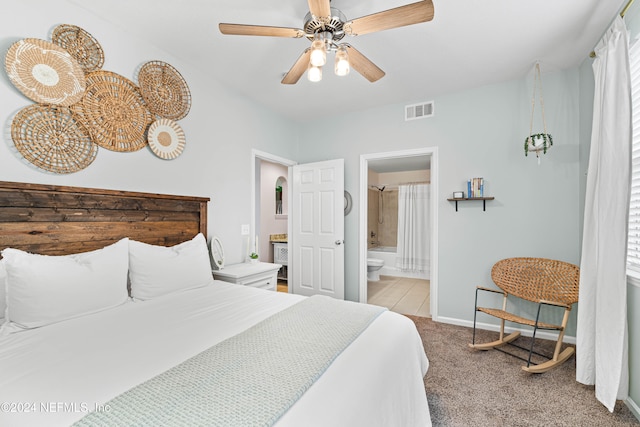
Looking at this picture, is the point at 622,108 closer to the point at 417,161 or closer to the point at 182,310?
the point at 182,310

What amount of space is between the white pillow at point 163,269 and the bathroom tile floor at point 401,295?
2.64 meters

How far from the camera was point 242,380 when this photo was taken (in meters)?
0.97

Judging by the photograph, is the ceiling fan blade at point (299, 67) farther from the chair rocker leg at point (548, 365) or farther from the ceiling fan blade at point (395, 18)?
the chair rocker leg at point (548, 365)

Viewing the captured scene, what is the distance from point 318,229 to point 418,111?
198 centimetres

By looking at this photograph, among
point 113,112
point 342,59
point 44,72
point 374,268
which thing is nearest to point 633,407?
point 342,59

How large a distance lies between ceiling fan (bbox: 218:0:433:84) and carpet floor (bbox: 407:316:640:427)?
230 centimetres

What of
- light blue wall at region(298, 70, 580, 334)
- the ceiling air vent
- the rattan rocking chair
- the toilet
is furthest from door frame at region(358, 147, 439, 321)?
the toilet

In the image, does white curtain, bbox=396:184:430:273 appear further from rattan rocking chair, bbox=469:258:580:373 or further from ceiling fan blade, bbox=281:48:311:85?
ceiling fan blade, bbox=281:48:311:85

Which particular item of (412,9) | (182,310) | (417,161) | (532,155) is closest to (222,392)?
(182,310)

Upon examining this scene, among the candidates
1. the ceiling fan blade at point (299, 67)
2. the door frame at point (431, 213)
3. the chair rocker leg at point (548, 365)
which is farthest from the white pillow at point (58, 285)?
the chair rocker leg at point (548, 365)

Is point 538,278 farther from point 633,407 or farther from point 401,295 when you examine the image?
point 401,295

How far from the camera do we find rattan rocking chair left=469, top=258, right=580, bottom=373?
2.39 m

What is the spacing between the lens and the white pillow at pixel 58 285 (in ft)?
4.54

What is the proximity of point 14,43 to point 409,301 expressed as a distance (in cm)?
457
